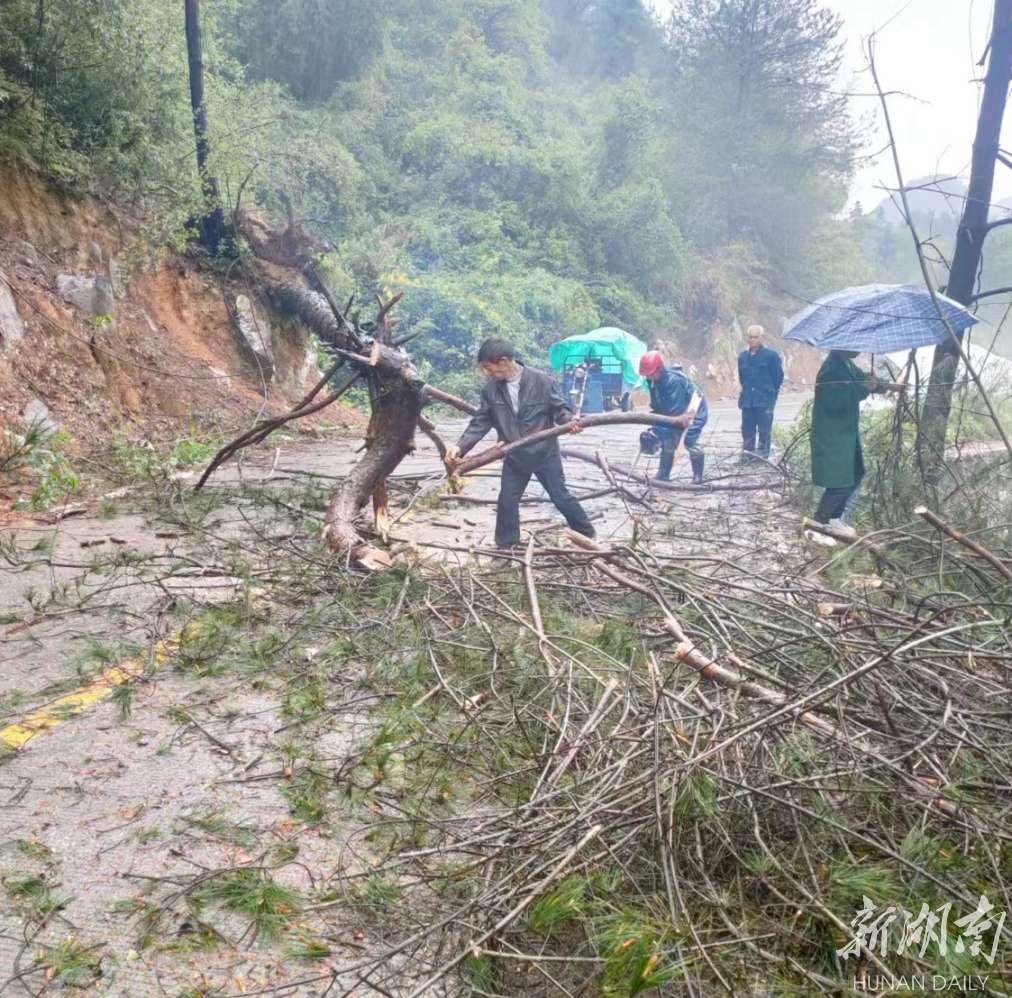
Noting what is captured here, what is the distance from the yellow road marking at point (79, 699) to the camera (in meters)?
3.24

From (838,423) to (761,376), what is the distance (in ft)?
11.4

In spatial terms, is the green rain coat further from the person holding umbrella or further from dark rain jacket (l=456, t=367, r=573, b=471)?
dark rain jacket (l=456, t=367, r=573, b=471)

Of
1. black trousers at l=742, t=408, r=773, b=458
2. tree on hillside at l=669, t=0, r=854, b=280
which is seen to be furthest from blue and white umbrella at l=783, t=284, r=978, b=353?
tree on hillside at l=669, t=0, r=854, b=280

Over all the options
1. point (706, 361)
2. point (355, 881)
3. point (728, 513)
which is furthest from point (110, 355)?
point (706, 361)

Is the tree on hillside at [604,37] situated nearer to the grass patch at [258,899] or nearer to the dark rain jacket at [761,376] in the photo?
the dark rain jacket at [761,376]

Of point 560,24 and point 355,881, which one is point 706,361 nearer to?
point 560,24

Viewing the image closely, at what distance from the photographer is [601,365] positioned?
64.6 ft

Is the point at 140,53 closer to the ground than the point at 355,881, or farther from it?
farther from it

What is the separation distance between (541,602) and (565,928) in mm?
2331

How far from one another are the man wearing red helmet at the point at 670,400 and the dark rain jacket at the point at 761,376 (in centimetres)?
98

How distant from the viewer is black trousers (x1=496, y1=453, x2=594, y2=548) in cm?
580

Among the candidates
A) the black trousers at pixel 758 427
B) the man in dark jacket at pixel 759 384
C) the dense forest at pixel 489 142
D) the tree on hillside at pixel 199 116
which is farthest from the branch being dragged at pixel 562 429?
the tree on hillside at pixel 199 116

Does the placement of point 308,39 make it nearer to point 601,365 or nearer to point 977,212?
point 601,365

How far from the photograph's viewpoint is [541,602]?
4395 mm
